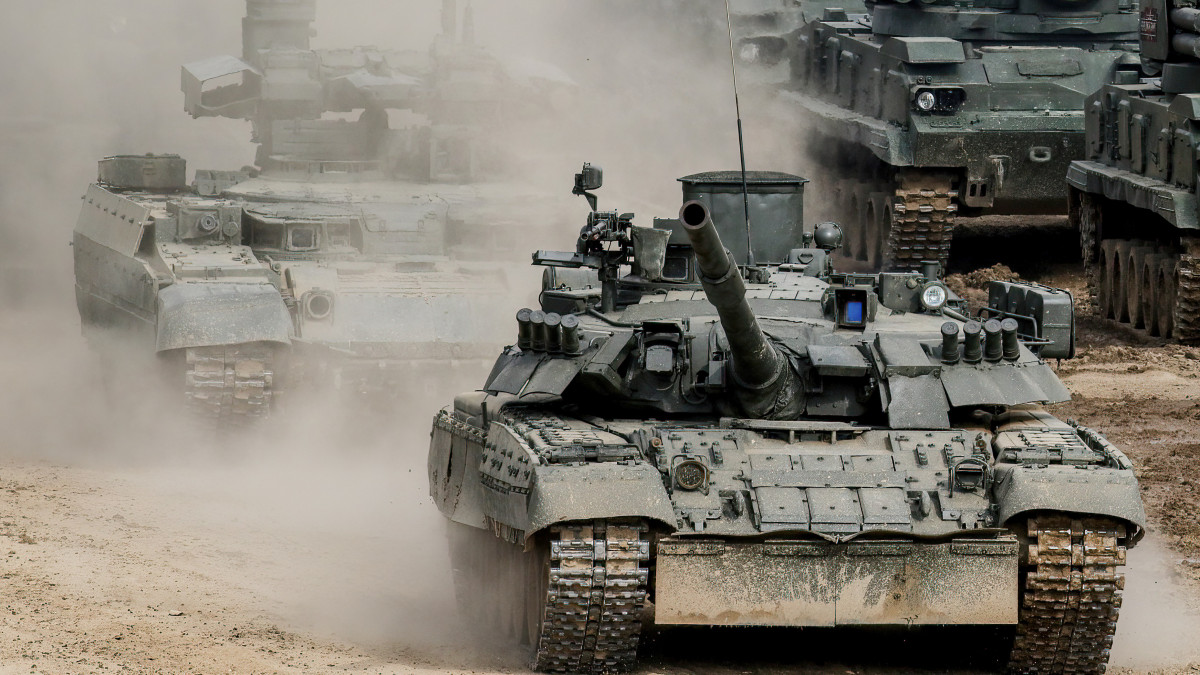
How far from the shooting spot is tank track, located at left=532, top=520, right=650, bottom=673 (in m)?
9.92

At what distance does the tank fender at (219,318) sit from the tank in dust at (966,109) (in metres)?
8.59

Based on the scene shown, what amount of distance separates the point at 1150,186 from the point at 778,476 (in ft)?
36.7

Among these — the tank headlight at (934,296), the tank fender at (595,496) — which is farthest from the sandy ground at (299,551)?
the tank headlight at (934,296)

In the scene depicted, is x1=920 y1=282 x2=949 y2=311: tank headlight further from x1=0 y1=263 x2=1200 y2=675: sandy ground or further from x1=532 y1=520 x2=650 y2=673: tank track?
x1=532 y1=520 x2=650 y2=673: tank track

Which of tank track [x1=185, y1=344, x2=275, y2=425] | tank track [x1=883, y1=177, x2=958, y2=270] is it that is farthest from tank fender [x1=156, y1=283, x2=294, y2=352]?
tank track [x1=883, y1=177, x2=958, y2=270]

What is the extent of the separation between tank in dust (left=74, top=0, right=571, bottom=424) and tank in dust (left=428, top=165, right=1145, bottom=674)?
454 cm

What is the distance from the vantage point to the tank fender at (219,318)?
16328 millimetres

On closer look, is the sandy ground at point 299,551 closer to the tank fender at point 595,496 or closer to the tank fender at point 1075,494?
the tank fender at point 595,496

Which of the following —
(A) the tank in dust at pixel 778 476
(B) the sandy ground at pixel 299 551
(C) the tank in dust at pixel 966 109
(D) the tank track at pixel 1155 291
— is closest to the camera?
(A) the tank in dust at pixel 778 476

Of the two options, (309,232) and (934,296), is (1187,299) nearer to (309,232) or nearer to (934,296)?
(309,232)

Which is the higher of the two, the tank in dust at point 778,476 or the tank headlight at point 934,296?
the tank headlight at point 934,296

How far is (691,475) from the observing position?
10.3 metres

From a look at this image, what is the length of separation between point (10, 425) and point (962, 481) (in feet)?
34.6

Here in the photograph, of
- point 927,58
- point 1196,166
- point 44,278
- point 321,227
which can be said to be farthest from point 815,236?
point 44,278
